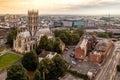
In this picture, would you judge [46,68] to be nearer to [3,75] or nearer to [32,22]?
[3,75]

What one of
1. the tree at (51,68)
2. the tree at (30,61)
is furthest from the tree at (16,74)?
the tree at (30,61)

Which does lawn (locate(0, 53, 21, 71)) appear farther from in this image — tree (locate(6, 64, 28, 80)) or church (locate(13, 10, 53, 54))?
tree (locate(6, 64, 28, 80))

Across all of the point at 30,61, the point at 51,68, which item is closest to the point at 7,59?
the point at 30,61

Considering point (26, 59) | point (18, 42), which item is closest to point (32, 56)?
point (26, 59)

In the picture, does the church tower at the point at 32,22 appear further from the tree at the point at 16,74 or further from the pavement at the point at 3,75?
the tree at the point at 16,74

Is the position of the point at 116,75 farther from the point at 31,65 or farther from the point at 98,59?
the point at 31,65
